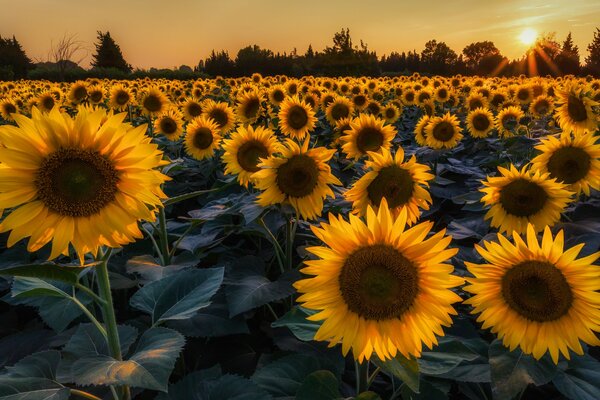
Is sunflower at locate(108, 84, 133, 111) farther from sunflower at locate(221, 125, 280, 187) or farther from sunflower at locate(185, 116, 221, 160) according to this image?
sunflower at locate(221, 125, 280, 187)

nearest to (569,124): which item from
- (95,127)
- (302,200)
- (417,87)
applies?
(302,200)

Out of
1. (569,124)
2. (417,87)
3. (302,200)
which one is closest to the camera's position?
(302,200)

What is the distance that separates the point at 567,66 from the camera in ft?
143

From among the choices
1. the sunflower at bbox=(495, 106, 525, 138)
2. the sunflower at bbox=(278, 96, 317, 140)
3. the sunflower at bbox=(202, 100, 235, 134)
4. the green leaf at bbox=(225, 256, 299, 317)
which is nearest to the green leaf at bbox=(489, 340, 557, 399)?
the green leaf at bbox=(225, 256, 299, 317)

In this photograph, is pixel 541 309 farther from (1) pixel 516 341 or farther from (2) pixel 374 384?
(2) pixel 374 384

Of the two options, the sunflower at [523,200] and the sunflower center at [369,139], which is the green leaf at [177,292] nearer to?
the sunflower at [523,200]

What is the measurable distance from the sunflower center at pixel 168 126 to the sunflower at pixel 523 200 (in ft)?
17.9

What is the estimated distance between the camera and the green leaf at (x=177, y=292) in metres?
2.24

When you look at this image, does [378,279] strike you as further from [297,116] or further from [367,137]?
[297,116]

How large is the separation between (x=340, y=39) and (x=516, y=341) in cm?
4833

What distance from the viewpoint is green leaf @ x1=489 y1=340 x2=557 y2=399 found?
5.99ft

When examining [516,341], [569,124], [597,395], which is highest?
[569,124]

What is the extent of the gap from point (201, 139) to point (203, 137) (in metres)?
0.04

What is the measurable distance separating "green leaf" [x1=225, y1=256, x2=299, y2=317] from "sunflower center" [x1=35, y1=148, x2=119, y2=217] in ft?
3.19
